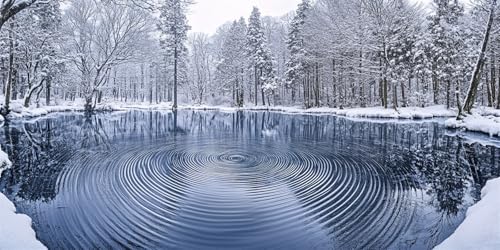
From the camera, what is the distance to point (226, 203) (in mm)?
5832

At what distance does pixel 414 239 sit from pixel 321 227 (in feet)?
4.36

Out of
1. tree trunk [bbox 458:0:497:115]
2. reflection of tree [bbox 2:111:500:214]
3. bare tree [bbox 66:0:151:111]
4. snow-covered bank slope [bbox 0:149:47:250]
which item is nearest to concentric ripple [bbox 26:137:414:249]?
snow-covered bank slope [bbox 0:149:47:250]

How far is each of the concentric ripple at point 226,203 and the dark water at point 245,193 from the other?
2 centimetres

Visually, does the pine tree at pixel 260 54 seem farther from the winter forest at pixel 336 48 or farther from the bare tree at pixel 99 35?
the bare tree at pixel 99 35

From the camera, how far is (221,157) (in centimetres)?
1002

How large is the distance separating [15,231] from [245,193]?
387 centimetres

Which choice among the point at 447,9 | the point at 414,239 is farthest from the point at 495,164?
the point at 447,9

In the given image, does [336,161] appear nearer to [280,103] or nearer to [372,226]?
[372,226]

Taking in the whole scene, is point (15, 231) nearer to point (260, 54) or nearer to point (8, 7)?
point (8, 7)

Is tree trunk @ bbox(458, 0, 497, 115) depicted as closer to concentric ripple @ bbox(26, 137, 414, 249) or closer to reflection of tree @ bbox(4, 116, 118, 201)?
concentric ripple @ bbox(26, 137, 414, 249)

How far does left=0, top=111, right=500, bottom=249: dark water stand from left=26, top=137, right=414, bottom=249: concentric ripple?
2cm

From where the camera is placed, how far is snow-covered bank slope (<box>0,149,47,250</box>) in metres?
3.59

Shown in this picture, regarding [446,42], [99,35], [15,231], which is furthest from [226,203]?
[99,35]

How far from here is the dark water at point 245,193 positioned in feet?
14.7
